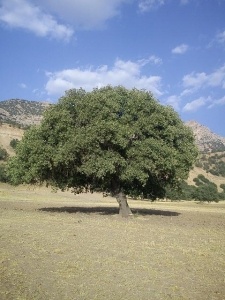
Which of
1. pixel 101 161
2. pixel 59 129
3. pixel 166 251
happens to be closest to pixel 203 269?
pixel 166 251

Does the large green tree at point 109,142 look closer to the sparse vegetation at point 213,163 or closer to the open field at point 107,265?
the open field at point 107,265

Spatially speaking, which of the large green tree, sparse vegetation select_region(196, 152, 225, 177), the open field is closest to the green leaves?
the large green tree

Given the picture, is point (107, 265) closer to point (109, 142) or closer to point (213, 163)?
point (109, 142)

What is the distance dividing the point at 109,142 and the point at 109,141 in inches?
7.9

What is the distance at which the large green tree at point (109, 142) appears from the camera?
97.6 ft

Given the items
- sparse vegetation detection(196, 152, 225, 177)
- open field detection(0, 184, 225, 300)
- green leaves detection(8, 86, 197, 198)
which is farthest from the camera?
sparse vegetation detection(196, 152, 225, 177)

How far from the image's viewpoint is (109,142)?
101 ft

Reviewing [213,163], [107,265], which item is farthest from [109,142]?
[213,163]

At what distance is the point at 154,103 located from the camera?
1271 inches

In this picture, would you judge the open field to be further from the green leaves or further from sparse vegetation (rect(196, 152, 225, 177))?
sparse vegetation (rect(196, 152, 225, 177))

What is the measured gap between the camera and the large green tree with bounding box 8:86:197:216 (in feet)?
97.6

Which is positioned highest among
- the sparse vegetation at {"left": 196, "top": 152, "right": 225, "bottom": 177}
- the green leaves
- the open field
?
the sparse vegetation at {"left": 196, "top": 152, "right": 225, "bottom": 177}

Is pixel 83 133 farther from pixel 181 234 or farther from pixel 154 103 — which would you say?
pixel 181 234

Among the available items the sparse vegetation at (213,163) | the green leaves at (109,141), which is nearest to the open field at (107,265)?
the green leaves at (109,141)
